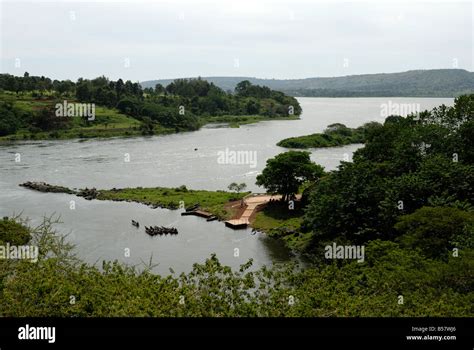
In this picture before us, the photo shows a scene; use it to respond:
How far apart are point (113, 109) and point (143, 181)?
198ft

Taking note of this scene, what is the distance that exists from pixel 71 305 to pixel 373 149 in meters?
29.1

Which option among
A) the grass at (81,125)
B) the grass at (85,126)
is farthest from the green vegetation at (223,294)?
the grass at (81,125)

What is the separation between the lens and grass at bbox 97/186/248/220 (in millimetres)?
45556

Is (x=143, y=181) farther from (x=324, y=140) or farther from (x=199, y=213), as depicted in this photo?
(x=324, y=140)

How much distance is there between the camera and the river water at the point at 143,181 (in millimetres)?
34031

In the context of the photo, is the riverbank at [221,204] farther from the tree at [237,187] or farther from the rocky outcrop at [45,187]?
the tree at [237,187]

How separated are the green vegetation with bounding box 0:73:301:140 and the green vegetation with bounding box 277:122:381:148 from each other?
18685mm

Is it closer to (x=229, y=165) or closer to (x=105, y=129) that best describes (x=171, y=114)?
(x=105, y=129)

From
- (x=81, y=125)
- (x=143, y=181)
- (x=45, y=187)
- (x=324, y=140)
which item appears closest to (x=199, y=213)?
(x=143, y=181)

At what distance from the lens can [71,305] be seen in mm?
14289

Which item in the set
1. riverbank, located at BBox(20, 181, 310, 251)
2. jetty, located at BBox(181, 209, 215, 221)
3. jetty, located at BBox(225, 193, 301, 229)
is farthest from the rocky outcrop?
jetty, located at BBox(225, 193, 301, 229)

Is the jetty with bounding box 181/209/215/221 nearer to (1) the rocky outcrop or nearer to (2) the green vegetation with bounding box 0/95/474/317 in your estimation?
(2) the green vegetation with bounding box 0/95/474/317
